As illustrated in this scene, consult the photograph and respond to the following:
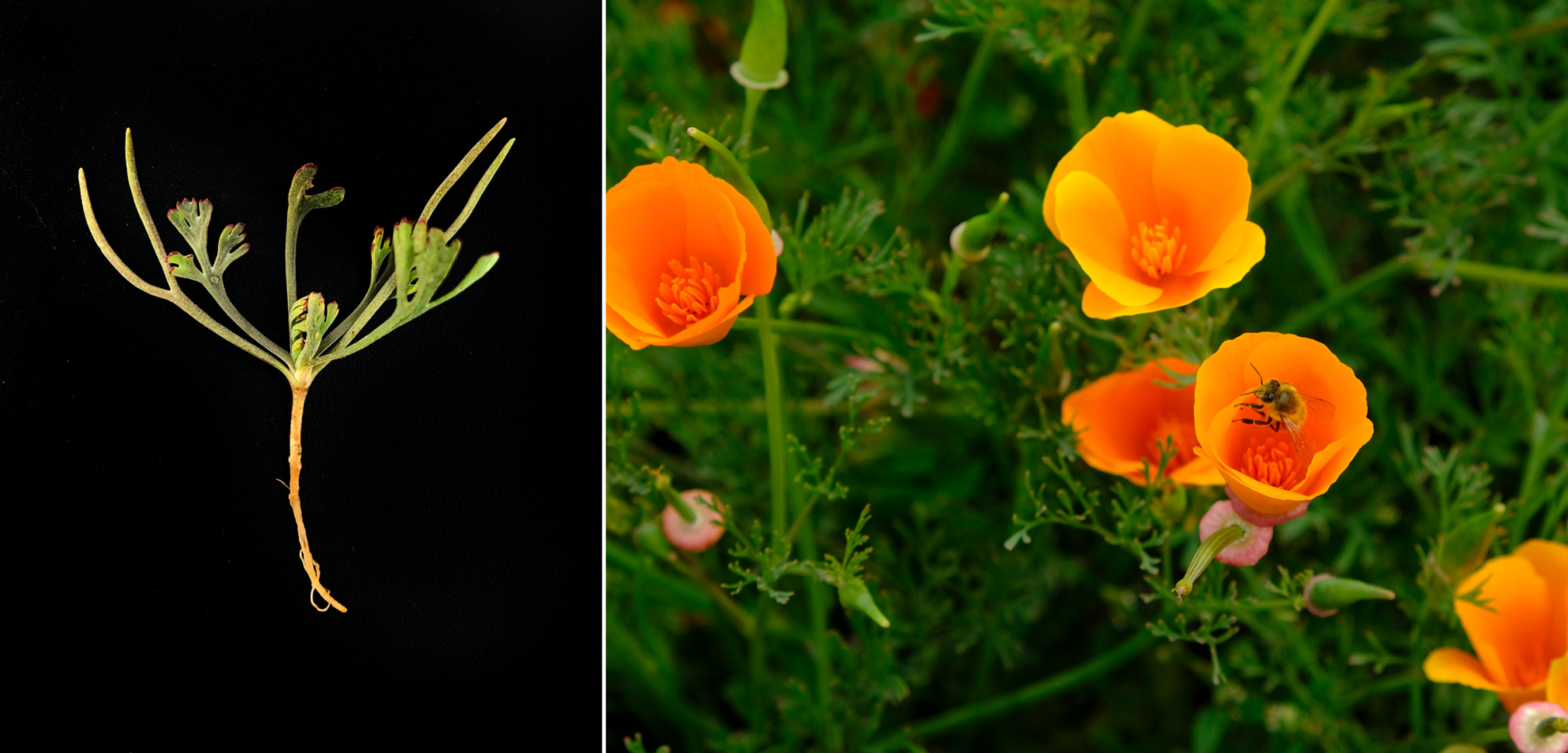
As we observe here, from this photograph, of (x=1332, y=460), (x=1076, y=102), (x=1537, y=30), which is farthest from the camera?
(x=1537, y=30)

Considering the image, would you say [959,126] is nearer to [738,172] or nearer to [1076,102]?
[1076,102]

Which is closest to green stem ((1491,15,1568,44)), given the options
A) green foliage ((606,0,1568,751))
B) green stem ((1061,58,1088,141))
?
green foliage ((606,0,1568,751))

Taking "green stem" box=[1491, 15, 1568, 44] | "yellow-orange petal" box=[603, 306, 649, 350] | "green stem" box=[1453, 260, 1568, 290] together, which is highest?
"green stem" box=[1491, 15, 1568, 44]

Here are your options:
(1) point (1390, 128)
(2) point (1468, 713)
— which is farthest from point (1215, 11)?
(2) point (1468, 713)

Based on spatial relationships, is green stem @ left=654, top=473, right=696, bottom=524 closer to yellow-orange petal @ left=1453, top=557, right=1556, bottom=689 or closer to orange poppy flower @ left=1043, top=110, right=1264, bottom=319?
orange poppy flower @ left=1043, top=110, right=1264, bottom=319

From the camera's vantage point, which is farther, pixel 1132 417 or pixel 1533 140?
pixel 1533 140
